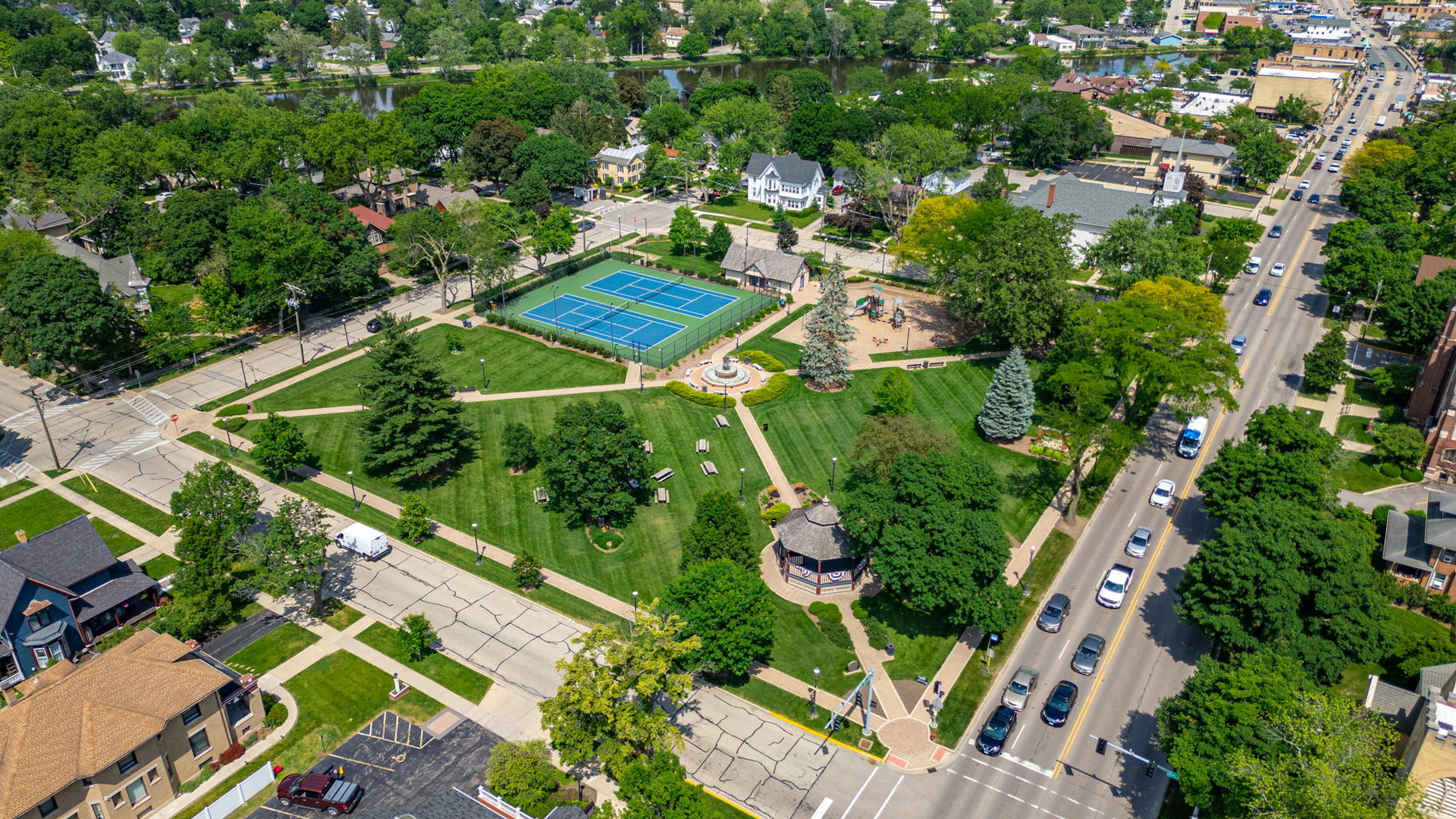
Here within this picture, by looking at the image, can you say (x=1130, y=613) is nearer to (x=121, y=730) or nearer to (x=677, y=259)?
(x=121, y=730)

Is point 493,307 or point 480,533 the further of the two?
point 493,307

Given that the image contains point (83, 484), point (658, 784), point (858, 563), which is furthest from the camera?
point (83, 484)

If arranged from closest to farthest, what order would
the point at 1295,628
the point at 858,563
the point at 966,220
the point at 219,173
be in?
the point at 1295,628, the point at 858,563, the point at 966,220, the point at 219,173

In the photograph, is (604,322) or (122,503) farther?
(604,322)

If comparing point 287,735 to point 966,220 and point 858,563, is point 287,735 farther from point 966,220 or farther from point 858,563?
point 966,220

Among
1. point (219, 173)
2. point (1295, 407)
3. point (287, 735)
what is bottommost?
point (287, 735)

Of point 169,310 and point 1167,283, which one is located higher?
point 1167,283

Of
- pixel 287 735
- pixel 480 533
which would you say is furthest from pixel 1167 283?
pixel 287 735

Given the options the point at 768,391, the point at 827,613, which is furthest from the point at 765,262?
the point at 827,613
